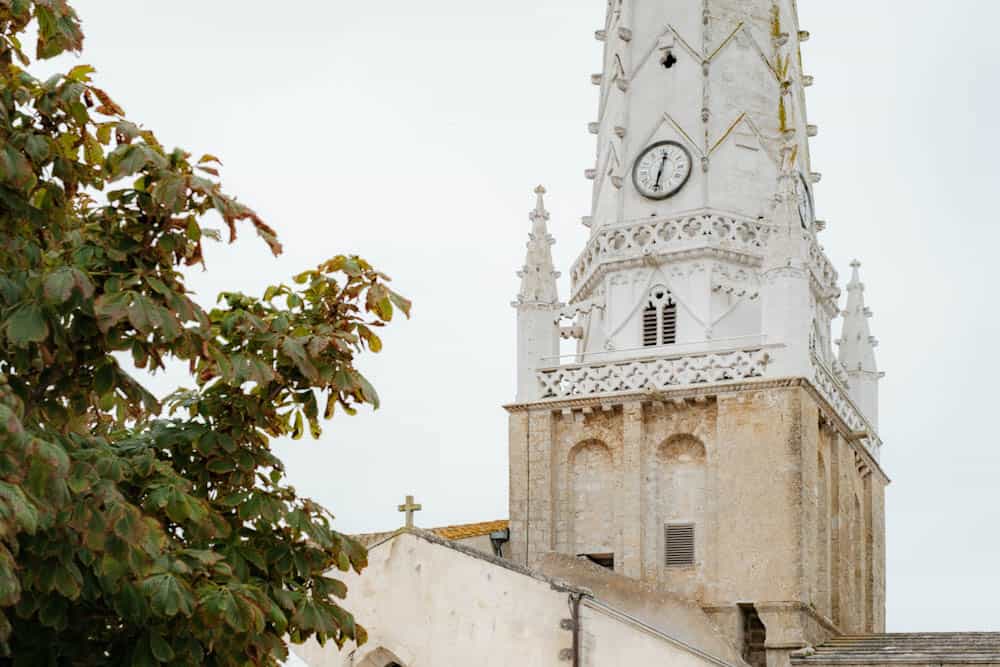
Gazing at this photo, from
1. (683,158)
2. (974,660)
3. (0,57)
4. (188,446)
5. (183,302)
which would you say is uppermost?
(683,158)

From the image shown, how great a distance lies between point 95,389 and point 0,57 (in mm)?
2531

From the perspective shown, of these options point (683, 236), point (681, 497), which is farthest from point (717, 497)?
point (683, 236)

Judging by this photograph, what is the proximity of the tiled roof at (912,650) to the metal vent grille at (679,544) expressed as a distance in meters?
3.14

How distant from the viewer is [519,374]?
3525cm

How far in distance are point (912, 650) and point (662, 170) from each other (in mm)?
11718

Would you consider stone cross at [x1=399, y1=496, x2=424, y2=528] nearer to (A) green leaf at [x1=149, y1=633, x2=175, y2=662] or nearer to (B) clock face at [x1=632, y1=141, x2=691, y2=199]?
(B) clock face at [x1=632, y1=141, x2=691, y2=199]

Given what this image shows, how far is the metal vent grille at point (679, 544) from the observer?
108 ft

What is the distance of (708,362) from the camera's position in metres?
33.2

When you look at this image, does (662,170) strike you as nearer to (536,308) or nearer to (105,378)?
(536,308)

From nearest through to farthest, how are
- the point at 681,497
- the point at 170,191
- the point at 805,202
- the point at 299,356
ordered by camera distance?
the point at 170,191 → the point at 299,356 → the point at 681,497 → the point at 805,202

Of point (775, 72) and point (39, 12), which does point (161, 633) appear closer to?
point (39, 12)

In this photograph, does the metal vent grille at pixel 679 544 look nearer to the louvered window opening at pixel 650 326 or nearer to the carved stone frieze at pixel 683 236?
the louvered window opening at pixel 650 326

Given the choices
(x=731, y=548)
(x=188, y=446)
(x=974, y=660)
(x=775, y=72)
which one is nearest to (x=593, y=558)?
(x=731, y=548)

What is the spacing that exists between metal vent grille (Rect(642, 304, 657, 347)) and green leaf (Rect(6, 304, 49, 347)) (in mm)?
24029
